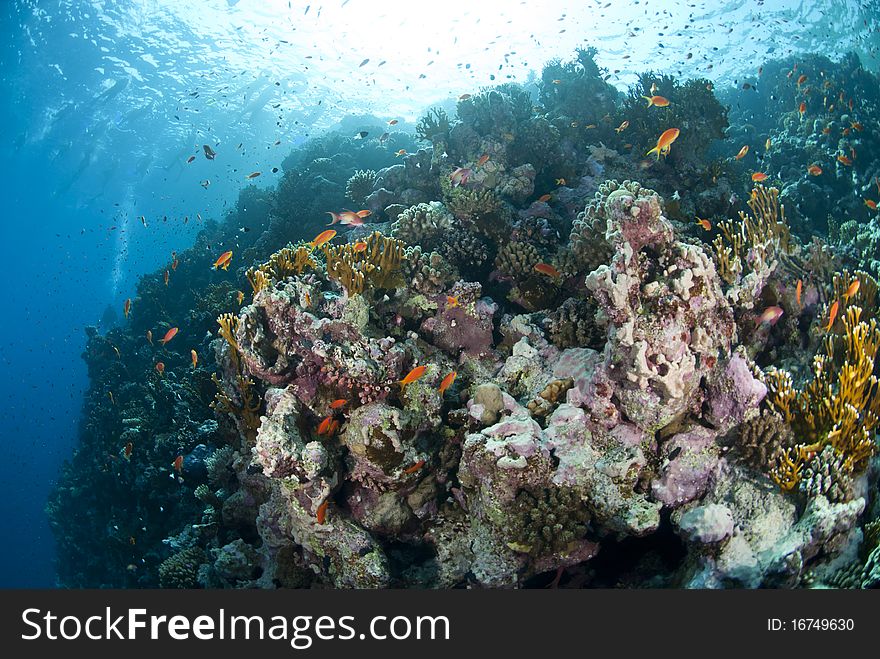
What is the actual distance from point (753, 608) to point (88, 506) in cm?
1965

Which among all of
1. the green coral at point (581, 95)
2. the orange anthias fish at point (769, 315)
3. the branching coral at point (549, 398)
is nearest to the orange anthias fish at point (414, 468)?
the branching coral at point (549, 398)

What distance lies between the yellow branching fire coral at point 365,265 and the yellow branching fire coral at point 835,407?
516 centimetres

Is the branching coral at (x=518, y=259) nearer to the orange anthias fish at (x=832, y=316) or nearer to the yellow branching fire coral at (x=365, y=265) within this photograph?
the yellow branching fire coral at (x=365, y=265)

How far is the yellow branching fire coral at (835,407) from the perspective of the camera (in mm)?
3977

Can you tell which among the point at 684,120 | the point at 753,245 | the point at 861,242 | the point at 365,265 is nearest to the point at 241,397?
the point at 365,265

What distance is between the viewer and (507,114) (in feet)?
39.6

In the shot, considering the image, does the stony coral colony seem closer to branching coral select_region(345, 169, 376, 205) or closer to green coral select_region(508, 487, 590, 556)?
green coral select_region(508, 487, 590, 556)

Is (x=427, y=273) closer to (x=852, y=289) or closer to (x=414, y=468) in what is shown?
(x=414, y=468)

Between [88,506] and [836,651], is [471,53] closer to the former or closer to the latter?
[88,506]

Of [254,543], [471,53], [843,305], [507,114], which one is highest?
[471,53]

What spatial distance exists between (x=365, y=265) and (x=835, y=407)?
582 cm

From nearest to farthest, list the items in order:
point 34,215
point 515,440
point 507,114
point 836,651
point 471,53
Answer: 1. point 836,651
2. point 515,440
3. point 507,114
4. point 471,53
5. point 34,215

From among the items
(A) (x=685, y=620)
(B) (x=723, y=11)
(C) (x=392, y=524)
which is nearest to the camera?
(A) (x=685, y=620)

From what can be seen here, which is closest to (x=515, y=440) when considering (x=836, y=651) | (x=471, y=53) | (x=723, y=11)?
(x=836, y=651)
